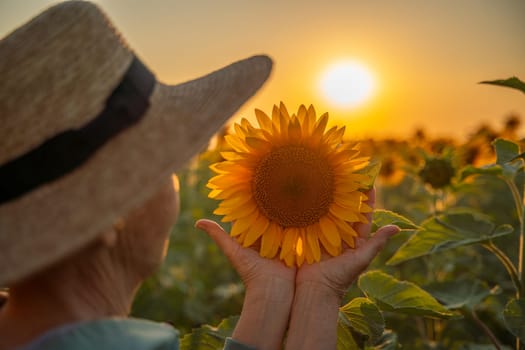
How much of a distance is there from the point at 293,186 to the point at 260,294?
11.3 inches

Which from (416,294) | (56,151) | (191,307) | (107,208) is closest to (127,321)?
(107,208)

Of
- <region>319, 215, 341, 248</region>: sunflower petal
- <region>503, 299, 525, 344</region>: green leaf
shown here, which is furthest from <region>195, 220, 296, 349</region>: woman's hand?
<region>503, 299, 525, 344</region>: green leaf

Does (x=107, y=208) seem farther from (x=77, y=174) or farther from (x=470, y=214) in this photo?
(x=470, y=214)

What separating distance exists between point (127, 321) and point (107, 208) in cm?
21

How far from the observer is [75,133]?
44.7 inches

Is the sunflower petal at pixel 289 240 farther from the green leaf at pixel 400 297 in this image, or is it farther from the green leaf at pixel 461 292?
the green leaf at pixel 461 292

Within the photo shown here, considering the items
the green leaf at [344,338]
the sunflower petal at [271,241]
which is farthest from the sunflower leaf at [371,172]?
the green leaf at [344,338]

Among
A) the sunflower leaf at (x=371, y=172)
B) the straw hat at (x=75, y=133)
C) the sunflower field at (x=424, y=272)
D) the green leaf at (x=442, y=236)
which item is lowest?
the sunflower field at (x=424, y=272)

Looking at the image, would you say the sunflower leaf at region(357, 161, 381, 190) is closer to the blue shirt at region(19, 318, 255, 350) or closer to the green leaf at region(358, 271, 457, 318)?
the green leaf at region(358, 271, 457, 318)

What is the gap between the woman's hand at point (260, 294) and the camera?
154cm

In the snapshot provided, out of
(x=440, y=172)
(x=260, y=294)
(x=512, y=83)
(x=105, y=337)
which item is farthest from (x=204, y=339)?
(x=440, y=172)

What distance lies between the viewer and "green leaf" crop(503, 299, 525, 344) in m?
1.77

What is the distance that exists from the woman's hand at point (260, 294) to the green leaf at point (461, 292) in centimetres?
73

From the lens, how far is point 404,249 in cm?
196
